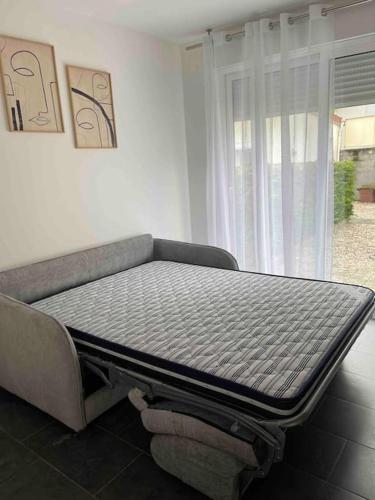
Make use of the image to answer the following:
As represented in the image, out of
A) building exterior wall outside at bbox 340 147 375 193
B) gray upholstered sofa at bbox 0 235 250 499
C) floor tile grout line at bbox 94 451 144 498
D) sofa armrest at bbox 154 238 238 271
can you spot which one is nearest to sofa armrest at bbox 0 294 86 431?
gray upholstered sofa at bbox 0 235 250 499

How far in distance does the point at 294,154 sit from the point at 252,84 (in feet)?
2.23

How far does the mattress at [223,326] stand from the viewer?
1517 millimetres

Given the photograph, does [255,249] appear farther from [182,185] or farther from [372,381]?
[372,381]

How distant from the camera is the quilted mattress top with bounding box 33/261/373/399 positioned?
5.18 feet

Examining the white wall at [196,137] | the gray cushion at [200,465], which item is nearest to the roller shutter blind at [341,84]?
the white wall at [196,137]

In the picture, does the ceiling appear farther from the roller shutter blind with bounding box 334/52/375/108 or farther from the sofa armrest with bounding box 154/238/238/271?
the sofa armrest with bounding box 154/238/238/271

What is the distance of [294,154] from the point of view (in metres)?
3.01

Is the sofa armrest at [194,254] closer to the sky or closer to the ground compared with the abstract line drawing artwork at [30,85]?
closer to the ground

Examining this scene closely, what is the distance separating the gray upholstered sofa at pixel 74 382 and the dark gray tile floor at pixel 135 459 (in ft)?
0.30

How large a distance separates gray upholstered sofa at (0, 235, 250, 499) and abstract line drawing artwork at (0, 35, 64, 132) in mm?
958

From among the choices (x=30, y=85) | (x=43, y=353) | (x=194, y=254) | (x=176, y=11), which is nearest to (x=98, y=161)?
(x=30, y=85)

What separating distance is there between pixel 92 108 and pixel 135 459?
2420 millimetres

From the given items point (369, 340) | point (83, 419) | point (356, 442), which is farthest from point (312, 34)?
point (83, 419)

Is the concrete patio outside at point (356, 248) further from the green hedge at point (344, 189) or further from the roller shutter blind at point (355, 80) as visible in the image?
the roller shutter blind at point (355, 80)
